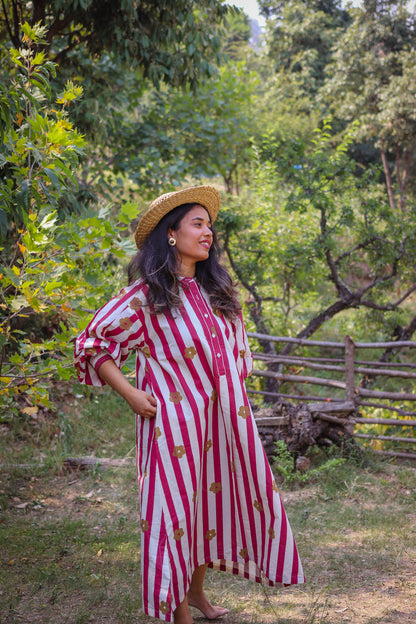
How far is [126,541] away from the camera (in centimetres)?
328

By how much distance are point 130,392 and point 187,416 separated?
0.23m

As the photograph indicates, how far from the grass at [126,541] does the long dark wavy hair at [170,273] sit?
123cm

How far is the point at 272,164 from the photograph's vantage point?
679 cm

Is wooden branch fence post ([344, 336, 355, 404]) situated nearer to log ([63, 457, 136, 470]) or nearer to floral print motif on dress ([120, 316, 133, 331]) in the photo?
log ([63, 457, 136, 470])

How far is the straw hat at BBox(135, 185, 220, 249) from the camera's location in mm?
2268

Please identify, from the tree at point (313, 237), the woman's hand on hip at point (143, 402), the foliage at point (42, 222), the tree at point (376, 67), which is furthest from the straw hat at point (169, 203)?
the tree at point (376, 67)

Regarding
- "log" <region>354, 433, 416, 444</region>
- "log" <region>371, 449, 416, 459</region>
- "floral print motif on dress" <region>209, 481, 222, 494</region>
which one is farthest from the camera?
"log" <region>354, 433, 416, 444</region>

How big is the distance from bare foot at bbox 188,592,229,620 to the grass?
0.17 feet

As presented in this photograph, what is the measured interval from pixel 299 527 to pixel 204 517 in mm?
1445

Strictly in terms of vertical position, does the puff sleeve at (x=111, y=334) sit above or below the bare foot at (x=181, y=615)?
above

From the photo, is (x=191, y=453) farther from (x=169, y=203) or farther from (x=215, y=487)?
(x=169, y=203)

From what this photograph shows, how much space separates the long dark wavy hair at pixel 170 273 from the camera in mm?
2154

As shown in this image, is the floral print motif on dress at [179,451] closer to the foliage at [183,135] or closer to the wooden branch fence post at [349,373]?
the wooden branch fence post at [349,373]

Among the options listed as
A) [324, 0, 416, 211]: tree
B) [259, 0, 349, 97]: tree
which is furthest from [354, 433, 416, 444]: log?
[259, 0, 349, 97]: tree
